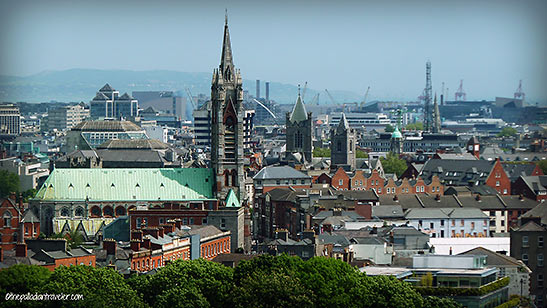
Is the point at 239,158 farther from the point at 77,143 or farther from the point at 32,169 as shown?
the point at 77,143

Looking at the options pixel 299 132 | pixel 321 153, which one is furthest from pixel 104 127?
pixel 299 132

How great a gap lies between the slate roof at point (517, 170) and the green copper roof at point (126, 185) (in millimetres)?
38499

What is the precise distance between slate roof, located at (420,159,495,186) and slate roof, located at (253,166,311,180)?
1493 cm

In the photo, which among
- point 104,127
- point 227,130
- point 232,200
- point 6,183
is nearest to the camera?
point 6,183

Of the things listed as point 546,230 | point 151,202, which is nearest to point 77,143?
point 151,202

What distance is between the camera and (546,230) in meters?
76.8

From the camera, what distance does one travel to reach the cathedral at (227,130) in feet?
325

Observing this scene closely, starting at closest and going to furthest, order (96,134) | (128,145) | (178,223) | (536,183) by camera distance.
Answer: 1. (178,223)
2. (536,183)
3. (128,145)
4. (96,134)

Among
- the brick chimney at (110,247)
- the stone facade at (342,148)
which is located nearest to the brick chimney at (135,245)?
the brick chimney at (110,247)

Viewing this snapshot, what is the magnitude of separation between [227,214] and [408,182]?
108 ft

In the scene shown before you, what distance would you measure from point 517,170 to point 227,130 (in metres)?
40.9

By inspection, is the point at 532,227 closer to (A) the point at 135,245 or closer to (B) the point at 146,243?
(B) the point at 146,243

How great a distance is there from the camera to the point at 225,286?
60500 millimetres

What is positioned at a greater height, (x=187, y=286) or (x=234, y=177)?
(x=234, y=177)
